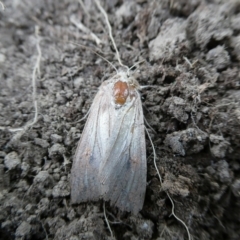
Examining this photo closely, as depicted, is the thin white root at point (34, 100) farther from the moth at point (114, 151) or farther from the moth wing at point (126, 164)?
the moth wing at point (126, 164)

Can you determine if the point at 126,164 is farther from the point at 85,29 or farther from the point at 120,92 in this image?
the point at 85,29

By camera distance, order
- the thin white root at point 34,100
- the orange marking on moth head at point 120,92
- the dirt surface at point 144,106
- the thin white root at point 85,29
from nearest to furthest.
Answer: the dirt surface at point 144,106, the thin white root at point 34,100, the orange marking on moth head at point 120,92, the thin white root at point 85,29

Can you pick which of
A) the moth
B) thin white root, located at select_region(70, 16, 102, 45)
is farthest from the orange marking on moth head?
thin white root, located at select_region(70, 16, 102, 45)

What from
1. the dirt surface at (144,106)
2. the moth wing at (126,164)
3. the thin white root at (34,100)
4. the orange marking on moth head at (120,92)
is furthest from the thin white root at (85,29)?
the moth wing at (126,164)

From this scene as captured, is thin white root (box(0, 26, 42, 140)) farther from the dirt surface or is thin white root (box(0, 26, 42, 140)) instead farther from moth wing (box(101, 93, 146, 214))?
moth wing (box(101, 93, 146, 214))

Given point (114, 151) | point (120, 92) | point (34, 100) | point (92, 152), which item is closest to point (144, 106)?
point (120, 92)

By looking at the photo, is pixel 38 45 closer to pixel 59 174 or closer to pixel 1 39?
pixel 1 39
